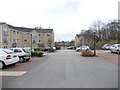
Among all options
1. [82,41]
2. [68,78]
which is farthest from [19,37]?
[68,78]

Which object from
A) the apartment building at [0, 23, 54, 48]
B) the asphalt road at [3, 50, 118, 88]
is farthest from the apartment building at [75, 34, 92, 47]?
the asphalt road at [3, 50, 118, 88]

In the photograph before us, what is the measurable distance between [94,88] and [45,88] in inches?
73.3

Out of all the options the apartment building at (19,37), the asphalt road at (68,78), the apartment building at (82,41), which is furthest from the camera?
the apartment building at (82,41)

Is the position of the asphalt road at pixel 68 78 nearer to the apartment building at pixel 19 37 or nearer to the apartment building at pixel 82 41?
the apartment building at pixel 19 37

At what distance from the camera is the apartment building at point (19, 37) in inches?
1473

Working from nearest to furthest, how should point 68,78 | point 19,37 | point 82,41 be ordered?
1. point 68,78
2. point 19,37
3. point 82,41

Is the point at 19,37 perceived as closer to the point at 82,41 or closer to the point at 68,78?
the point at 82,41

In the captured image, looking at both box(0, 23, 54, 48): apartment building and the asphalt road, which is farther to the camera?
box(0, 23, 54, 48): apartment building

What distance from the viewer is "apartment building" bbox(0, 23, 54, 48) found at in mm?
37409

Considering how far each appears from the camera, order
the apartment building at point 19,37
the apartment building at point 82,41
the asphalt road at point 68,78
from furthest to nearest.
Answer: the apartment building at point 82,41 < the apartment building at point 19,37 < the asphalt road at point 68,78

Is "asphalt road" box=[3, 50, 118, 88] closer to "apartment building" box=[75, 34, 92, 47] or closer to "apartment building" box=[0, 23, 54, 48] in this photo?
"apartment building" box=[0, 23, 54, 48]

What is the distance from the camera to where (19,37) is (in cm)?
4603

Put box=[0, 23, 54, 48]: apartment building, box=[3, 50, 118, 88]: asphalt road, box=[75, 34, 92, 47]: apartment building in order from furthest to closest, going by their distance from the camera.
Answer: box=[75, 34, 92, 47]: apartment building
box=[0, 23, 54, 48]: apartment building
box=[3, 50, 118, 88]: asphalt road

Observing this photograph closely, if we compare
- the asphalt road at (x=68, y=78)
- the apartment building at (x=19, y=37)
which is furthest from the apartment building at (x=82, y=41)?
the asphalt road at (x=68, y=78)
